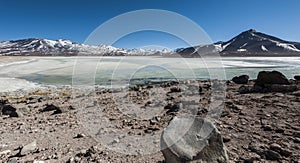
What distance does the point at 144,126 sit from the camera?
637cm

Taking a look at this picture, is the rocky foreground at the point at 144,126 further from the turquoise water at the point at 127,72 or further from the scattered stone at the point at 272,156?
the turquoise water at the point at 127,72

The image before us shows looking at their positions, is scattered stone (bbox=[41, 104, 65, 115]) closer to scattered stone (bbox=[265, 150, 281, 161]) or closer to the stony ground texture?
the stony ground texture

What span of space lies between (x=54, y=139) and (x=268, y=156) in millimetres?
4798

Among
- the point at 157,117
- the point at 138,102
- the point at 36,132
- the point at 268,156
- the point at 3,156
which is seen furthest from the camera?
the point at 138,102

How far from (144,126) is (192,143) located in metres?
2.91

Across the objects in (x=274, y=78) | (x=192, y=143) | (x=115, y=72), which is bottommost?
(x=115, y=72)

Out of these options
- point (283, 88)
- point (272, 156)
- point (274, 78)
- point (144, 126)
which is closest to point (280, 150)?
point (272, 156)

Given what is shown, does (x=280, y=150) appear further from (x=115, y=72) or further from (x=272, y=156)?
(x=115, y=72)

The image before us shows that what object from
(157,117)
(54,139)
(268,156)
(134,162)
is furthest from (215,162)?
(54,139)

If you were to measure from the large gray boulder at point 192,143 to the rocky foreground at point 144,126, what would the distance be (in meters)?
Answer: 0.72

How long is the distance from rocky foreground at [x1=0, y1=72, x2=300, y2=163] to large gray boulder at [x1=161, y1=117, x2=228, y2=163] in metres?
0.72

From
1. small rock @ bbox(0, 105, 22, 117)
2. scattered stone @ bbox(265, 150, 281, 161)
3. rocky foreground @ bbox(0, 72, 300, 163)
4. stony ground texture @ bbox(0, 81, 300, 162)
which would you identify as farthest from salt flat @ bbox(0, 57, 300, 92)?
scattered stone @ bbox(265, 150, 281, 161)

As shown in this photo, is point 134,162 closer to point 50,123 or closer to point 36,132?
point 36,132

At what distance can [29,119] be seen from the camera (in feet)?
25.6
